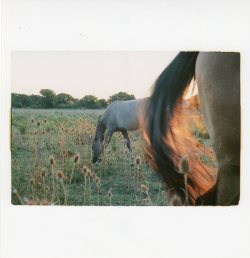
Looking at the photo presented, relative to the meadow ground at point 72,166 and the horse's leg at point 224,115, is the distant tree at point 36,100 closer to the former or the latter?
the meadow ground at point 72,166

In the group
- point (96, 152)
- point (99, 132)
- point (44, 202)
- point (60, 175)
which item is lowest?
point (44, 202)

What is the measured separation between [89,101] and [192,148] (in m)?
0.58

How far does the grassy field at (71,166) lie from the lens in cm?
224

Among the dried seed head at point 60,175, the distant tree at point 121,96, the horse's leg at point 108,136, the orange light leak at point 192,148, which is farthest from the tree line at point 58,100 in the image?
the dried seed head at point 60,175

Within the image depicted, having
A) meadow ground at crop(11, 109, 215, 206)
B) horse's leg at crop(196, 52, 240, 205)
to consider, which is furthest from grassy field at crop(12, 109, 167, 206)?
horse's leg at crop(196, 52, 240, 205)

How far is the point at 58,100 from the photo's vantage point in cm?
223

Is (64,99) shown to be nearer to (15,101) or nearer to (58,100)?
(58,100)

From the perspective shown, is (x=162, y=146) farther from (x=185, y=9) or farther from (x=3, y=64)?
(x=3, y=64)

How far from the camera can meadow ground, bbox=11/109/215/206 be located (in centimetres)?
224

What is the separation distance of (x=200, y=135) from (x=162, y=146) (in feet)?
0.66

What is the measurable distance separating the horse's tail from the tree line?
14 centimetres

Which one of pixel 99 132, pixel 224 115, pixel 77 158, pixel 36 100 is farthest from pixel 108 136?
pixel 224 115

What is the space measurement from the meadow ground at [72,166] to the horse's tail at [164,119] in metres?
0.06

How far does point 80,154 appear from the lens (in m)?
2.25
